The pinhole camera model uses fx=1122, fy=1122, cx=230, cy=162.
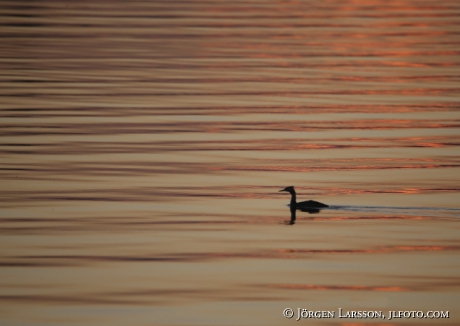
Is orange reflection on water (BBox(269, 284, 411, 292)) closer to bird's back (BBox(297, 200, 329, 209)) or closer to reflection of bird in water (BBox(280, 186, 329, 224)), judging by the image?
reflection of bird in water (BBox(280, 186, 329, 224))

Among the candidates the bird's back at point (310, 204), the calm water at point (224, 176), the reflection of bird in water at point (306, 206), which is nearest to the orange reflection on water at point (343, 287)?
the calm water at point (224, 176)

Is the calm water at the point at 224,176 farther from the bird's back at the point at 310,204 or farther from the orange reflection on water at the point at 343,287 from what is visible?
the bird's back at the point at 310,204

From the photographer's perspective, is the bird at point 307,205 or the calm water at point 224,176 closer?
the calm water at point 224,176

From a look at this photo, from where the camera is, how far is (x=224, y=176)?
2498 centimetres

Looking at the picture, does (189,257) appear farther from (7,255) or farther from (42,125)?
(42,125)

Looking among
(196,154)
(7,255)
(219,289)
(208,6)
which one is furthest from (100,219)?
(208,6)

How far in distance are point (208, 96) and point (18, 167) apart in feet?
38.2

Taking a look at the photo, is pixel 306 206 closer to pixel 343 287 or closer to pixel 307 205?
pixel 307 205

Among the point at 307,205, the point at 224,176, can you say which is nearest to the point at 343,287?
the point at 307,205

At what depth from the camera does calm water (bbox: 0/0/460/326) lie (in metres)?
16.6

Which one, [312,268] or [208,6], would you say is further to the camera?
[208,6]

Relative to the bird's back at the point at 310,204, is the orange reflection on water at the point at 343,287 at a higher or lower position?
lower

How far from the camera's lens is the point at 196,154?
27406mm

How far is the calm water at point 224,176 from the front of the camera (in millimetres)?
16625
